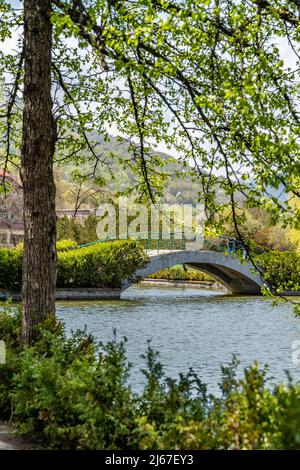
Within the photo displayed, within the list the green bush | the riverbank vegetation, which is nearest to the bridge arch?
the green bush

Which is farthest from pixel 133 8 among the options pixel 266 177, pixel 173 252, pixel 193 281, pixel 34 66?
pixel 193 281

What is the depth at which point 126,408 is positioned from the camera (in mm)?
4652

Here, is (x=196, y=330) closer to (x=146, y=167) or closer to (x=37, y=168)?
(x=146, y=167)

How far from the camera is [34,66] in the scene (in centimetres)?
710

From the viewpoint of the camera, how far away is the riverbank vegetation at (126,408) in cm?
393

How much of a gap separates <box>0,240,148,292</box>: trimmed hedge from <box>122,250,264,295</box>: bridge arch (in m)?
0.83

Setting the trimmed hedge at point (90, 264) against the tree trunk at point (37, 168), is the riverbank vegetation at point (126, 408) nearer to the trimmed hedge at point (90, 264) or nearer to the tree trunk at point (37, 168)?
the tree trunk at point (37, 168)

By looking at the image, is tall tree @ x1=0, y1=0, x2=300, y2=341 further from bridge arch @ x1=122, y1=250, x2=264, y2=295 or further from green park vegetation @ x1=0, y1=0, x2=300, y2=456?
bridge arch @ x1=122, y1=250, x2=264, y2=295

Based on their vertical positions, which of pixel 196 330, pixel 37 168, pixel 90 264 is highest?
pixel 37 168

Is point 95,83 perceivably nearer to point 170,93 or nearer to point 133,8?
point 170,93

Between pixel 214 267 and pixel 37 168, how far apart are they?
2886 centimetres

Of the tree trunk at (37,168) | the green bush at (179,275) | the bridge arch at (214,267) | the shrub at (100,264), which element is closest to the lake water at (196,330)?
the shrub at (100,264)

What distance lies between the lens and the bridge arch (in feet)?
97.7

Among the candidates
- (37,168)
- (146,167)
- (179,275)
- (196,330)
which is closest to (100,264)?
(196,330)
